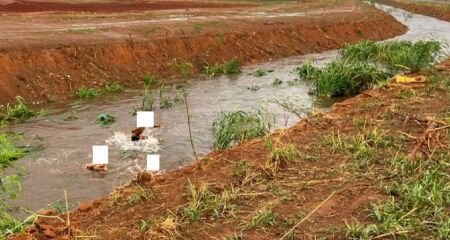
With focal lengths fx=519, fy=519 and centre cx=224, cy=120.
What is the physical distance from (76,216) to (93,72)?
9.29m

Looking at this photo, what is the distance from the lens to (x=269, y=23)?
24.7 metres

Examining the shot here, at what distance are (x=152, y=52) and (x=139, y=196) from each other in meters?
11.6

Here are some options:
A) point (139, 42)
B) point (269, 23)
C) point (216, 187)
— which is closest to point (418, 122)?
point (216, 187)

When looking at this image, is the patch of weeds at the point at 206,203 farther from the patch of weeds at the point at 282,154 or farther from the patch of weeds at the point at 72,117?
the patch of weeds at the point at 72,117

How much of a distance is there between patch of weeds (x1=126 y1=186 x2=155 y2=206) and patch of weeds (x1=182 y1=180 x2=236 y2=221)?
536mm

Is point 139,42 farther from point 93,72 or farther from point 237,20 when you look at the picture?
point 237,20

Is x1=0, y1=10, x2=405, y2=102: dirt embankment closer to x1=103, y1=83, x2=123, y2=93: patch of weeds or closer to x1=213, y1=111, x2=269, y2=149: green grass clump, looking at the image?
x1=103, y1=83, x2=123, y2=93: patch of weeds

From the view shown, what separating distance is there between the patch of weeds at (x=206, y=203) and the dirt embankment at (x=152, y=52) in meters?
8.31

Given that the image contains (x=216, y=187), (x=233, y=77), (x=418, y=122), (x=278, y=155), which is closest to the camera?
(x=216, y=187)

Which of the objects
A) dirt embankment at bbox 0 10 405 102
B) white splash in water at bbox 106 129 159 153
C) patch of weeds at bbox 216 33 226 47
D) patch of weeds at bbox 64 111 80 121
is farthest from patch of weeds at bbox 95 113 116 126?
patch of weeds at bbox 216 33 226 47

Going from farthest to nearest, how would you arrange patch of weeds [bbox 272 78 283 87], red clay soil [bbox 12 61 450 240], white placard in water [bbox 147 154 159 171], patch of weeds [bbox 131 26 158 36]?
patch of weeds [bbox 131 26 158 36] → patch of weeds [bbox 272 78 283 87] → white placard in water [bbox 147 154 159 171] → red clay soil [bbox 12 61 450 240]

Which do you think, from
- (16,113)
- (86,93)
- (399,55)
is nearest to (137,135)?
(16,113)

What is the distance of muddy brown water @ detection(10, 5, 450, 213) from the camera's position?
303 inches

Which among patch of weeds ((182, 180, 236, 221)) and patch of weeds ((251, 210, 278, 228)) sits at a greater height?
patch of weeds ((251, 210, 278, 228))
